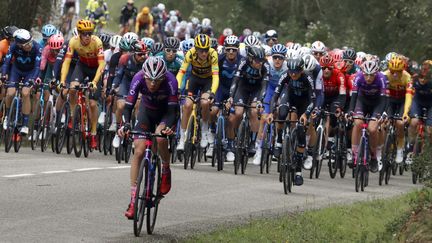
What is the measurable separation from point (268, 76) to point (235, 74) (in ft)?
2.94

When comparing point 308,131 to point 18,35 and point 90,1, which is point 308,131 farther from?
point 90,1

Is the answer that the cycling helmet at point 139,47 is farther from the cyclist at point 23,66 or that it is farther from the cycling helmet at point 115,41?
the cycling helmet at point 115,41

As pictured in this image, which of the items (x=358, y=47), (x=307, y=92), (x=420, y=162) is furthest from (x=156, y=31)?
(x=420, y=162)

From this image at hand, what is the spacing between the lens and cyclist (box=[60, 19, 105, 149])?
22.9 metres

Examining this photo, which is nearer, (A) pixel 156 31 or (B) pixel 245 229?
(B) pixel 245 229

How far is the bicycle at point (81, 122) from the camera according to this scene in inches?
899

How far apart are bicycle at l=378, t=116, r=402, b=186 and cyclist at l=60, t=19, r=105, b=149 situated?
5.18 metres

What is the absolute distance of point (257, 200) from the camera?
18375mm

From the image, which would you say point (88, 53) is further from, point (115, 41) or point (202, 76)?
point (115, 41)

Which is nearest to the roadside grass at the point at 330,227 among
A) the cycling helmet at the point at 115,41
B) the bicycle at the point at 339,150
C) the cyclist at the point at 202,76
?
the cyclist at the point at 202,76

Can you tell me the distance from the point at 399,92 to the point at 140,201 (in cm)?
1250

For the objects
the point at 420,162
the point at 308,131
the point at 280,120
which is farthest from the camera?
the point at 308,131

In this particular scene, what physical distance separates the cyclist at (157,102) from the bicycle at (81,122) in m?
8.16

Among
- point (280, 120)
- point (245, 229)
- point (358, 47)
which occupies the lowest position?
point (245, 229)
